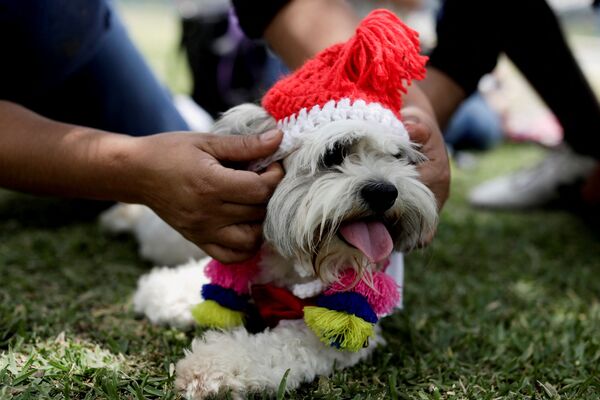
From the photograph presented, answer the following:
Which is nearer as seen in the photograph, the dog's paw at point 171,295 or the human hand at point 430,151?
the human hand at point 430,151

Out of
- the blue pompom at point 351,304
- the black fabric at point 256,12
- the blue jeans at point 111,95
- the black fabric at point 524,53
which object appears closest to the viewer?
the blue pompom at point 351,304

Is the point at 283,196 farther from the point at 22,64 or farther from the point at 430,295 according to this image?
the point at 22,64

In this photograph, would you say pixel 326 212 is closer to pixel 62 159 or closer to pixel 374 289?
pixel 374 289

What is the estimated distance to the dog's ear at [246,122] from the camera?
6.66ft

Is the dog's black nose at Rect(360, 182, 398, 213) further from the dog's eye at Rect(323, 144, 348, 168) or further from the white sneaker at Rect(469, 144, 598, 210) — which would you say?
the white sneaker at Rect(469, 144, 598, 210)

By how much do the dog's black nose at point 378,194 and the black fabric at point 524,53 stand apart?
5.05 ft

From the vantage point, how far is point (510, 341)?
2324 millimetres

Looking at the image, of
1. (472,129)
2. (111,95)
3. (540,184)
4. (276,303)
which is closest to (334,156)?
(276,303)

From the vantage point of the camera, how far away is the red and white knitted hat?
1.87 meters

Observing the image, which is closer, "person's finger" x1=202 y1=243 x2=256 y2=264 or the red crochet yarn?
the red crochet yarn

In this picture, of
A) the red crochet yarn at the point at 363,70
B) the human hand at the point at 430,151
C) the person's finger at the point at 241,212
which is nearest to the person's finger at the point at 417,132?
the human hand at the point at 430,151

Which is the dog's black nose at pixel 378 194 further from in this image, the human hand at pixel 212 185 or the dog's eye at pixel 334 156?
the human hand at pixel 212 185

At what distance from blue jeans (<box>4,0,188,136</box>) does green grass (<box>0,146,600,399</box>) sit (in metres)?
0.51

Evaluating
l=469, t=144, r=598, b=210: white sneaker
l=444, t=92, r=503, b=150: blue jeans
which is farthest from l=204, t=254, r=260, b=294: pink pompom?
l=444, t=92, r=503, b=150: blue jeans
